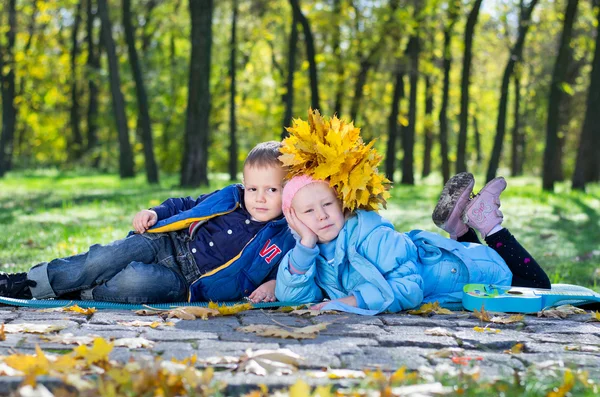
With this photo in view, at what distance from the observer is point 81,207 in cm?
1326

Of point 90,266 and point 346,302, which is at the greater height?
point 90,266

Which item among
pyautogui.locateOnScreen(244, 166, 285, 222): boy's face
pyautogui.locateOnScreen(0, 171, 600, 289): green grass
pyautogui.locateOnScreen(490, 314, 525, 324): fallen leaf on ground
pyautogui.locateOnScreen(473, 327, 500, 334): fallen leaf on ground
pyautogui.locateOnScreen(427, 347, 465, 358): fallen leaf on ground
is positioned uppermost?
pyautogui.locateOnScreen(244, 166, 285, 222): boy's face

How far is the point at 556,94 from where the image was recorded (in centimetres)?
1875

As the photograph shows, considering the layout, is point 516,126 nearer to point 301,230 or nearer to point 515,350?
point 301,230

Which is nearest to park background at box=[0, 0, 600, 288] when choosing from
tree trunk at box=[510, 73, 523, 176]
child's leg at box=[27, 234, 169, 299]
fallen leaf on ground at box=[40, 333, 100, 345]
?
tree trunk at box=[510, 73, 523, 176]

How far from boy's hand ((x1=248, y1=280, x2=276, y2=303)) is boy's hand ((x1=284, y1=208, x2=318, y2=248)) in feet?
1.72

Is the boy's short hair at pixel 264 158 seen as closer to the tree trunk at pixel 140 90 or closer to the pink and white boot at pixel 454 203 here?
the pink and white boot at pixel 454 203

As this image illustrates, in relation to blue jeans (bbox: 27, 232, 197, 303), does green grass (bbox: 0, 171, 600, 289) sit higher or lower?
lower

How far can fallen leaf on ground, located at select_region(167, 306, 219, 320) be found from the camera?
14.9 feet

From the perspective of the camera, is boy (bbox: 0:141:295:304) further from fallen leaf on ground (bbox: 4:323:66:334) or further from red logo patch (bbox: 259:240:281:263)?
fallen leaf on ground (bbox: 4:323:66:334)

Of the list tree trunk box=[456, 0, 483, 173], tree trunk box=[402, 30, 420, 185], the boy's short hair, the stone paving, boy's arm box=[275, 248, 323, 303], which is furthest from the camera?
tree trunk box=[402, 30, 420, 185]

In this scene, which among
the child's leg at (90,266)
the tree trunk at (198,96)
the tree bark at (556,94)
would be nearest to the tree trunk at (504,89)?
the tree bark at (556,94)

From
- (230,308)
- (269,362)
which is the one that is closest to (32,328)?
(230,308)

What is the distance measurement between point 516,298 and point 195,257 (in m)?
2.17
